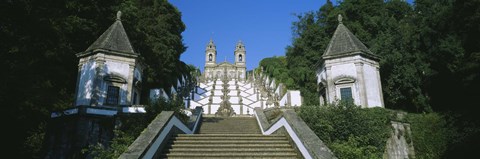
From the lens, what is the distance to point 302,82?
25641 millimetres

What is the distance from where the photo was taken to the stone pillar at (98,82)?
1597cm

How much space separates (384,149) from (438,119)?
2971 mm

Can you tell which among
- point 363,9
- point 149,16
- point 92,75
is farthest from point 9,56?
point 363,9

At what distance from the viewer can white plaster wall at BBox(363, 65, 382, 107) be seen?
1655 cm

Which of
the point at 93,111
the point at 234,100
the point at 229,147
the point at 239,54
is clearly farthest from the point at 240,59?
the point at 229,147

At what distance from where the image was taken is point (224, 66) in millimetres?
95500

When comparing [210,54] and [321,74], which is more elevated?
[210,54]

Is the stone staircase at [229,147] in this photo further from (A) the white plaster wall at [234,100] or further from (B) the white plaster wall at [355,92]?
(A) the white plaster wall at [234,100]

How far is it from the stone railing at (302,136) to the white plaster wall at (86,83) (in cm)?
987


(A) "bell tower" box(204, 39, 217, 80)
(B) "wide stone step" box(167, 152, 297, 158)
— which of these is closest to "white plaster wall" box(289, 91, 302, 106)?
(B) "wide stone step" box(167, 152, 297, 158)

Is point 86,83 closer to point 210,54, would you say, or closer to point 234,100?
point 234,100

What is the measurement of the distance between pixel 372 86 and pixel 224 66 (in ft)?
261

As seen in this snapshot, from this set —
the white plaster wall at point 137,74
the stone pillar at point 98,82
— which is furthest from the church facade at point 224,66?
the stone pillar at point 98,82

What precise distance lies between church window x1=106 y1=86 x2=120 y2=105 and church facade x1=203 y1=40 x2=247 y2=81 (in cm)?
7248
